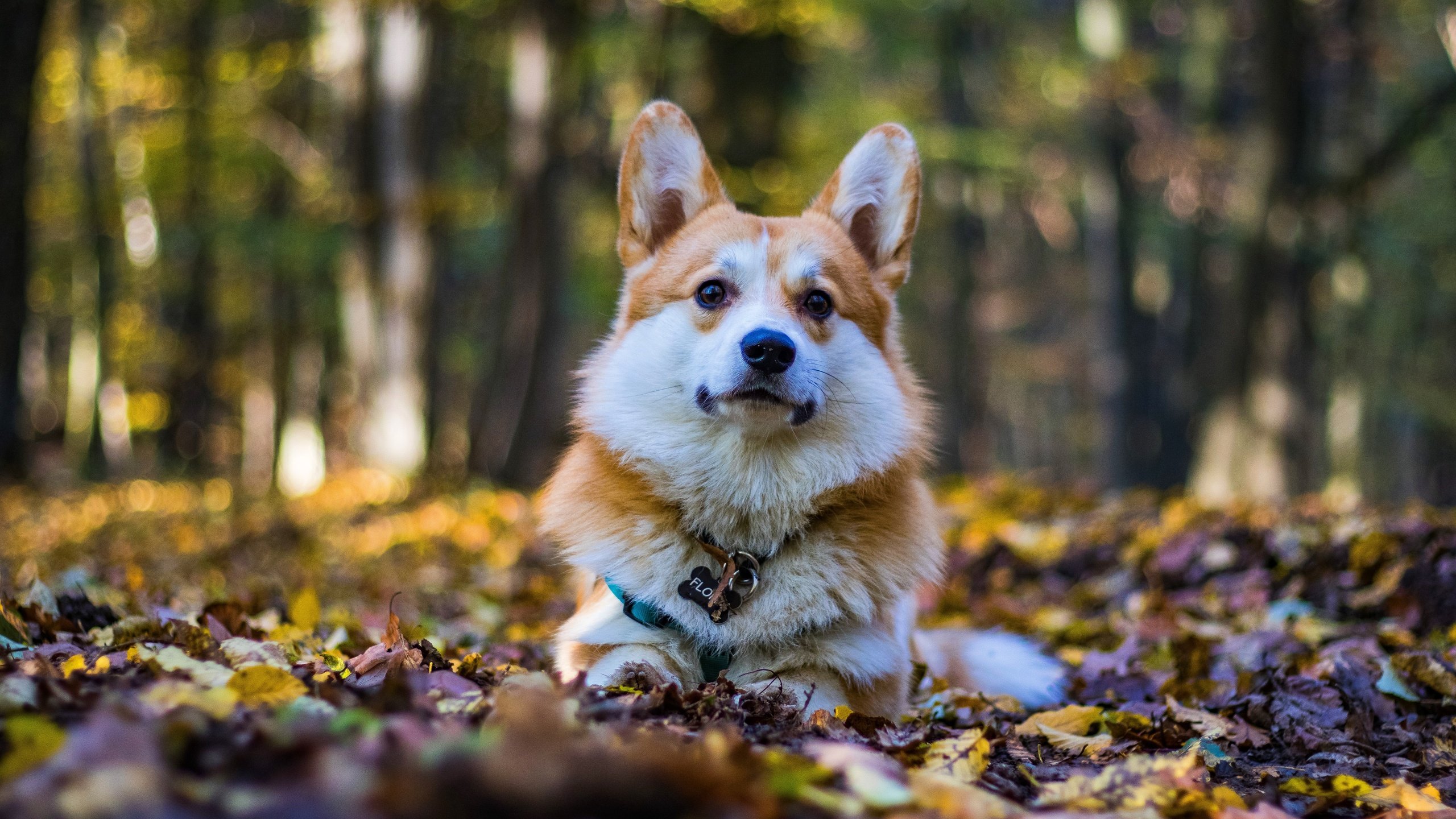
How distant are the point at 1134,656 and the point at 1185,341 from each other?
16.0 meters

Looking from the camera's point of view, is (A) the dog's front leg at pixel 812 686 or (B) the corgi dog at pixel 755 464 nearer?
(A) the dog's front leg at pixel 812 686

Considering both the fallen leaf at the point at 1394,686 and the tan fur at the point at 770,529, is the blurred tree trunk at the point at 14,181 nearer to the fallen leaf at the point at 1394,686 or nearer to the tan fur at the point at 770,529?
the tan fur at the point at 770,529

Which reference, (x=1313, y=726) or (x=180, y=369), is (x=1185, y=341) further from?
(x=180, y=369)

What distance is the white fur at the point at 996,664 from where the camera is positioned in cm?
370

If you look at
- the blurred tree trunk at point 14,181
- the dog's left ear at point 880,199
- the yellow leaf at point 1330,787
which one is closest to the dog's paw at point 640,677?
the yellow leaf at point 1330,787

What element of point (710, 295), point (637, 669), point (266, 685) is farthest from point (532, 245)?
point (266, 685)

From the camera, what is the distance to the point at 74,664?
2.42 m

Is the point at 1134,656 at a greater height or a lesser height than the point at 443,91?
lesser

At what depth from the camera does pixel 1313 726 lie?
3.15 meters

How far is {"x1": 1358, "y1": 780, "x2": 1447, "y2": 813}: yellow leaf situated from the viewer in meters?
2.33

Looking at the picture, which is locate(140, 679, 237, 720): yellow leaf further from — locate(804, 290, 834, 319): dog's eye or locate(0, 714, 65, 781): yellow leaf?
locate(804, 290, 834, 319): dog's eye

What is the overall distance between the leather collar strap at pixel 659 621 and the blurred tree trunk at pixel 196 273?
42.5ft

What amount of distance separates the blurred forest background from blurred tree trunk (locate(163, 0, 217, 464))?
0.32 feet

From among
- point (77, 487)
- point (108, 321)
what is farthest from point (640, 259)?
point (108, 321)
